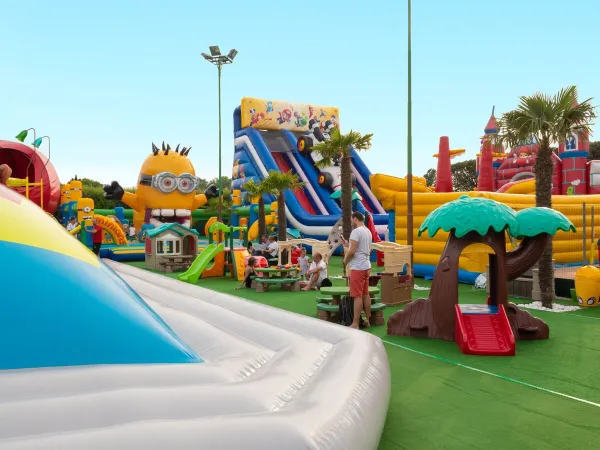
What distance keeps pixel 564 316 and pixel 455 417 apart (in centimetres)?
443

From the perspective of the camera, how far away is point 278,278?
10.3 m

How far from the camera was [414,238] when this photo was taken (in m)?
11.8

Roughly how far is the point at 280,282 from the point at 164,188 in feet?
37.3

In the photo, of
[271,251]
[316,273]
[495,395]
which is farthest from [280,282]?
[495,395]

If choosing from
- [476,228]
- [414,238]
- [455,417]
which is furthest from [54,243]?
[414,238]

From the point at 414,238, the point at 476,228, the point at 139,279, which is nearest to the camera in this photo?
the point at 139,279

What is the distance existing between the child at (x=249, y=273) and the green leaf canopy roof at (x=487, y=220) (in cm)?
522

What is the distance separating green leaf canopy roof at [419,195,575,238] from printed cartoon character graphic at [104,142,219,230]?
15621 millimetres

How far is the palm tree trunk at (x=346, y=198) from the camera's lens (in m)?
13.6

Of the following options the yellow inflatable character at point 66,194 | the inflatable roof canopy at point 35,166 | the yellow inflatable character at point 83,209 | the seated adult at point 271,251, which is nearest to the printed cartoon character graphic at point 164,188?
the yellow inflatable character at point 83,209

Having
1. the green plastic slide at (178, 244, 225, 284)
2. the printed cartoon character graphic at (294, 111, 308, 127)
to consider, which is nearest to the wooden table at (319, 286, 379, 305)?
the green plastic slide at (178, 244, 225, 284)

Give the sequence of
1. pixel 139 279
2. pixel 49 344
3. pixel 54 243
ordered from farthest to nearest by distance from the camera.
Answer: pixel 139 279
pixel 54 243
pixel 49 344

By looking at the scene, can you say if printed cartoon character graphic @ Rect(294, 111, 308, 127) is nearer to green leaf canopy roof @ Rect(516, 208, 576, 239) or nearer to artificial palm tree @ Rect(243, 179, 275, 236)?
artificial palm tree @ Rect(243, 179, 275, 236)

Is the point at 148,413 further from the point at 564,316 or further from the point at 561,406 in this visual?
the point at 564,316
